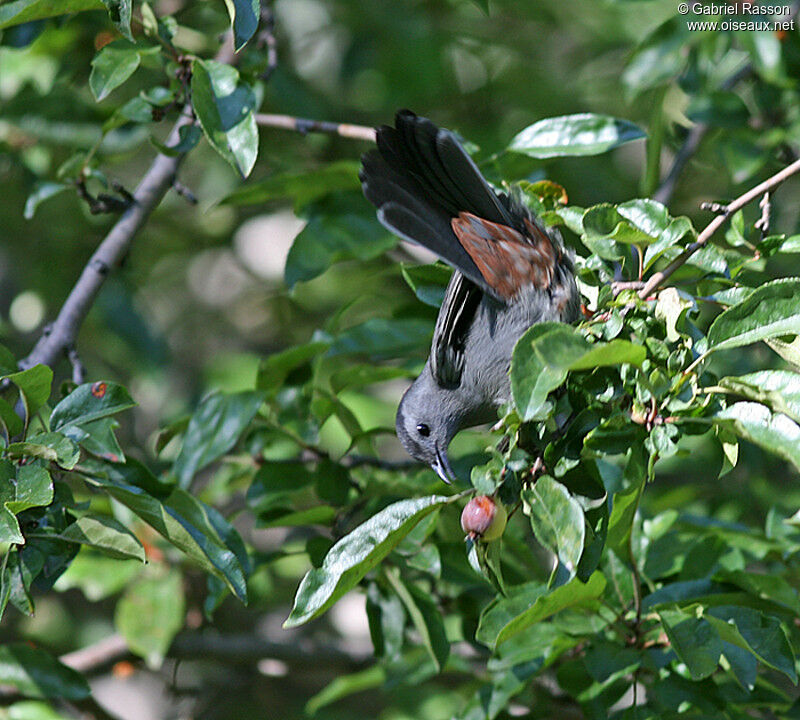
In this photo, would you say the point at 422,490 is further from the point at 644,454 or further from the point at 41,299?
the point at 41,299

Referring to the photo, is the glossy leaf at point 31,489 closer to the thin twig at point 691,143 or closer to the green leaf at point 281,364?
the green leaf at point 281,364

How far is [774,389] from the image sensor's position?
58.8 inches

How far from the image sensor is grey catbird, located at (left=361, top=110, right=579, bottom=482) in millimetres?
1975

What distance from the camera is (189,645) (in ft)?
10.3

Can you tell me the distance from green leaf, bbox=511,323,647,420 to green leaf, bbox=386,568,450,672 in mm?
922

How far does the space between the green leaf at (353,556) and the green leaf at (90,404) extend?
0.52 meters

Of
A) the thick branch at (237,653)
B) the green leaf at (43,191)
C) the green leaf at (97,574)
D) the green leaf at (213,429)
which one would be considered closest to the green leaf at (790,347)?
the green leaf at (213,429)

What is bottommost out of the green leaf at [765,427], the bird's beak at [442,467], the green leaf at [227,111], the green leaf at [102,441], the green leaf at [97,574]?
the green leaf at [97,574]

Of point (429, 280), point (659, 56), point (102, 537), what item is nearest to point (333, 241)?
point (429, 280)

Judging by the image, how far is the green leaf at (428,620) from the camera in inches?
86.3

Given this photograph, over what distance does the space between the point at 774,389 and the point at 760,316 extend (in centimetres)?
12

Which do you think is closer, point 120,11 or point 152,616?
point 120,11

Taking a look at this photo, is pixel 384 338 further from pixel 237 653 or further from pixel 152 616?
pixel 237 653

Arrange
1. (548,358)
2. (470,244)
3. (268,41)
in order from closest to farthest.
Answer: (548,358) → (470,244) → (268,41)
